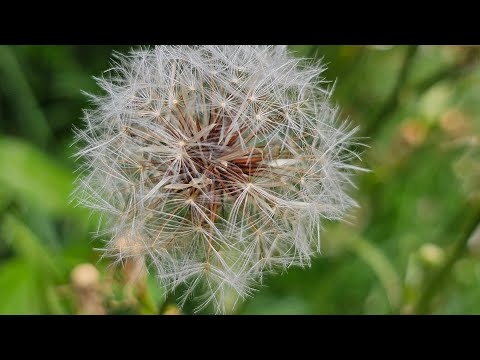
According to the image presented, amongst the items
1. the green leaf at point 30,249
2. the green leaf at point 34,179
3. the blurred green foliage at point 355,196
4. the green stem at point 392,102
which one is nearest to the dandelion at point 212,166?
the blurred green foliage at point 355,196

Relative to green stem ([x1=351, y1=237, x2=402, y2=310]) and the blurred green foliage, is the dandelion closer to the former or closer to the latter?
the blurred green foliage

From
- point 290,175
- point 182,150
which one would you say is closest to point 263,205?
point 290,175

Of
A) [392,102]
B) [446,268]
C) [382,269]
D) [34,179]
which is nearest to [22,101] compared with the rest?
[34,179]

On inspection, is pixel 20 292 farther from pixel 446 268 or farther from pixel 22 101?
pixel 446 268

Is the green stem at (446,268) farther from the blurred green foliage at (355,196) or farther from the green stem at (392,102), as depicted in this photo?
the green stem at (392,102)

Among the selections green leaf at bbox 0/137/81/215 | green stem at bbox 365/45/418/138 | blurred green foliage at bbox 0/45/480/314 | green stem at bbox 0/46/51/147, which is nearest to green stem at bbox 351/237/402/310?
blurred green foliage at bbox 0/45/480/314
